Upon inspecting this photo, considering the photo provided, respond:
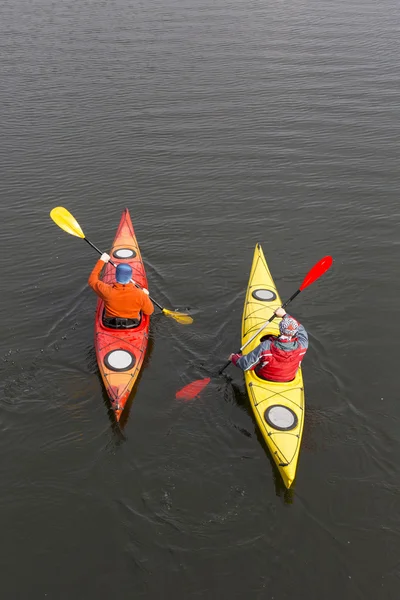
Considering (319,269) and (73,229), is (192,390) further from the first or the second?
(73,229)

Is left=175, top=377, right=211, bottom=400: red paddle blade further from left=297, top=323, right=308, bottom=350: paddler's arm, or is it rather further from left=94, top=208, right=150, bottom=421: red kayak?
left=297, top=323, right=308, bottom=350: paddler's arm

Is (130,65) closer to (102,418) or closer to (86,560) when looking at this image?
(102,418)

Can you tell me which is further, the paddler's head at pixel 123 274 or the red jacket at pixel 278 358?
the paddler's head at pixel 123 274

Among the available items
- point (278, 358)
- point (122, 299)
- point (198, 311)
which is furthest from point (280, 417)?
point (198, 311)

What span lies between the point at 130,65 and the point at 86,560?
800 inches

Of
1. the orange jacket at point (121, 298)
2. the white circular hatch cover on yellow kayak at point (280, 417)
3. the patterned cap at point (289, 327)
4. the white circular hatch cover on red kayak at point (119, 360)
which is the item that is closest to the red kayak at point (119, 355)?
the white circular hatch cover on red kayak at point (119, 360)

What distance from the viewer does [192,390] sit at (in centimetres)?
892

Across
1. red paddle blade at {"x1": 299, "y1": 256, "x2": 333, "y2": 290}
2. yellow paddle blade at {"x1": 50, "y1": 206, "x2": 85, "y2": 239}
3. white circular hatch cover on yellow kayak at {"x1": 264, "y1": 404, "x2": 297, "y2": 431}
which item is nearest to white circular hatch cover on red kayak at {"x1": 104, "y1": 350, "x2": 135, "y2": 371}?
white circular hatch cover on yellow kayak at {"x1": 264, "y1": 404, "x2": 297, "y2": 431}

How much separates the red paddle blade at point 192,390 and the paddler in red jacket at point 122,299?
56.4 inches

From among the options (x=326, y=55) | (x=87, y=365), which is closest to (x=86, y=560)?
(x=87, y=365)

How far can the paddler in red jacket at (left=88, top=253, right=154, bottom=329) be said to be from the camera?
8.95 metres

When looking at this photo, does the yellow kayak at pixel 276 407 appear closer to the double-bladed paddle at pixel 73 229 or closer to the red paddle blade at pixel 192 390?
the red paddle blade at pixel 192 390

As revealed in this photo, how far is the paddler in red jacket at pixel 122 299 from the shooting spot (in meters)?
8.95

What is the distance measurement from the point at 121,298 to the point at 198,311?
2261 mm
